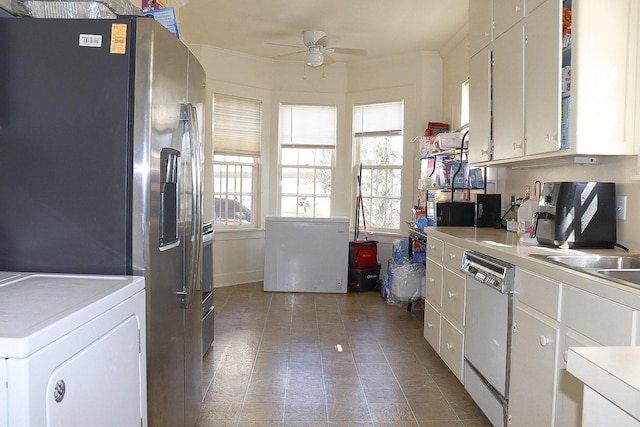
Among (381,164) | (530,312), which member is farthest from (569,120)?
(381,164)

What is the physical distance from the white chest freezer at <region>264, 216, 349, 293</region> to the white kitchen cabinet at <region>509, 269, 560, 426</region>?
3.37 m

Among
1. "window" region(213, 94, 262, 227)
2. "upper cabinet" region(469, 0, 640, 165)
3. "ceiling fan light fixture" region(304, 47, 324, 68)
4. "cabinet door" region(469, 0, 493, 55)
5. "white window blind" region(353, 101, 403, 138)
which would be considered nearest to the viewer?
"upper cabinet" region(469, 0, 640, 165)

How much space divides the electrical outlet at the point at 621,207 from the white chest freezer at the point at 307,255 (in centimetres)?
331

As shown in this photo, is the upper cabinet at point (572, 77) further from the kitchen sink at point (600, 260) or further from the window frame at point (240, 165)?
the window frame at point (240, 165)

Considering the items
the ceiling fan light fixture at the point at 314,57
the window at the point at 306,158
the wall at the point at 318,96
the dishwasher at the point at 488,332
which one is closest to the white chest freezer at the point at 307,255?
the wall at the point at 318,96

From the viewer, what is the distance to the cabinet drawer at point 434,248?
10.6 ft

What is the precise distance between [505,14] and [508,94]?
1.65ft

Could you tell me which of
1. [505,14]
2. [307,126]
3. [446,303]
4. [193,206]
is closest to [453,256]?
[446,303]

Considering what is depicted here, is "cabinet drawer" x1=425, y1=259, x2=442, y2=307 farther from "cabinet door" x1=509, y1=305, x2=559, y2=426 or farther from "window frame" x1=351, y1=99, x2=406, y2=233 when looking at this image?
"window frame" x1=351, y1=99, x2=406, y2=233

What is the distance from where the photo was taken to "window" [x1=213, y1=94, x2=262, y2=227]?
18.4ft

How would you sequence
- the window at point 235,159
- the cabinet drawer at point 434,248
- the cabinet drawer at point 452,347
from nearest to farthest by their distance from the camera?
the cabinet drawer at point 452,347 < the cabinet drawer at point 434,248 < the window at point 235,159

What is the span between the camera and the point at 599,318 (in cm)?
153

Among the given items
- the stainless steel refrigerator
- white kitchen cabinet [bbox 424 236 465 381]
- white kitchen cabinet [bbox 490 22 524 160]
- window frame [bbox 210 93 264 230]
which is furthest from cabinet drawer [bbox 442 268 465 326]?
window frame [bbox 210 93 264 230]

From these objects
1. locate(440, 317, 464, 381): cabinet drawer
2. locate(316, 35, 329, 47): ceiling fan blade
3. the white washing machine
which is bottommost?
locate(440, 317, 464, 381): cabinet drawer
